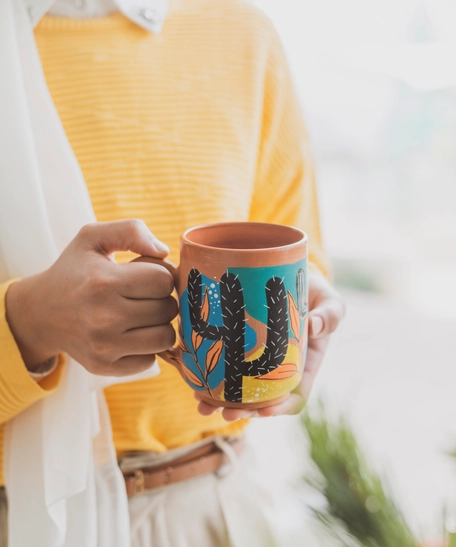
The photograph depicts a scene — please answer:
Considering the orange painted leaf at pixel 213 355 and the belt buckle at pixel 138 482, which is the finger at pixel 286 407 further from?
the belt buckle at pixel 138 482

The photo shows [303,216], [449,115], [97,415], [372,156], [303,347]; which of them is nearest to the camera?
[303,347]

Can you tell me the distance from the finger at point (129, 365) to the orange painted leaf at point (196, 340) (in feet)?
0.21

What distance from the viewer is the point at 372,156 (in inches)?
90.0

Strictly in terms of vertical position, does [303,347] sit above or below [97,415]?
above

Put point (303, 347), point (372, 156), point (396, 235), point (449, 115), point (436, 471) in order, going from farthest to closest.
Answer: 1. point (396, 235)
2. point (372, 156)
3. point (449, 115)
4. point (436, 471)
5. point (303, 347)

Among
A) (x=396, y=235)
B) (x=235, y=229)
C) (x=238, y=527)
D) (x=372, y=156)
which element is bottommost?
(x=396, y=235)

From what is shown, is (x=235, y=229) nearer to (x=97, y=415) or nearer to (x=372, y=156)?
(x=97, y=415)

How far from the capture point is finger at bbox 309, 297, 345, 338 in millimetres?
572

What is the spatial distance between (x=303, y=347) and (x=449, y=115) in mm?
1860

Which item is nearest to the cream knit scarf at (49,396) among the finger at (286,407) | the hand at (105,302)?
the hand at (105,302)

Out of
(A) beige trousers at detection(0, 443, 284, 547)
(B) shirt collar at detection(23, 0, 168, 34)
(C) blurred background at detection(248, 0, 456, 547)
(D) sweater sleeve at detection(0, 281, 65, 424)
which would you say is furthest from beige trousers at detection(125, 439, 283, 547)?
(C) blurred background at detection(248, 0, 456, 547)

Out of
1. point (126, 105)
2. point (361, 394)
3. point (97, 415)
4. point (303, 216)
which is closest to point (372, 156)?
point (361, 394)

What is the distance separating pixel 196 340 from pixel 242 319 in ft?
0.16


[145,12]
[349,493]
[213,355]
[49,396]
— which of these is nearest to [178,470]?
[49,396]
